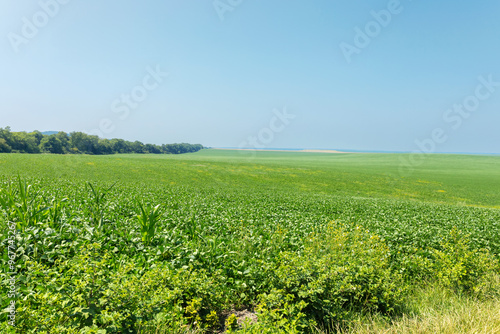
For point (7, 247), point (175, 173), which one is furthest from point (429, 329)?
point (175, 173)

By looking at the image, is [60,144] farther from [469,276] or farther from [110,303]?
[469,276]

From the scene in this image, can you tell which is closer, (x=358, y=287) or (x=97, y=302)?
(x=97, y=302)

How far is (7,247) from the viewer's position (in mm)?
4738

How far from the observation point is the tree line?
89.2 metres

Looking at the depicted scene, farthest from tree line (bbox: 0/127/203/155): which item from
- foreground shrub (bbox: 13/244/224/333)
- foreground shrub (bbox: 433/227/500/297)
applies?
foreground shrub (bbox: 433/227/500/297)

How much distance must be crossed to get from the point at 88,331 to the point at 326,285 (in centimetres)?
354

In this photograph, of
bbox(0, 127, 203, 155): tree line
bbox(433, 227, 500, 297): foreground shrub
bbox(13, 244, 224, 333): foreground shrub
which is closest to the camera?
bbox(13, 244, 224, 333): foreground shrub

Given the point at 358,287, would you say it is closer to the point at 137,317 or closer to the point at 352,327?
the point at 352,327

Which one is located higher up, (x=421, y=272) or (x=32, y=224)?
(x=32, y=224)

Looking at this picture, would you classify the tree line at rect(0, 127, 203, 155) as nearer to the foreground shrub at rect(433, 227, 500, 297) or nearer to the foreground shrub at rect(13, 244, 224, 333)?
the foreground shrub at rect(13, 244, 224, 333)

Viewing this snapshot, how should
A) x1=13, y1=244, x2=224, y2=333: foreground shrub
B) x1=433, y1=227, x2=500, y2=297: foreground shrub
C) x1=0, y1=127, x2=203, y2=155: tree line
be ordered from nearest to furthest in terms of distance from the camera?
x1=13, y1=244, x2=224, y2=333: foreground shrub
x1=433, y1=227, x2=500, y2=297: foreground shrub
x1=0, y1=127, x2=203, y2=155: tree line

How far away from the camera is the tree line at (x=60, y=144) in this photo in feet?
293

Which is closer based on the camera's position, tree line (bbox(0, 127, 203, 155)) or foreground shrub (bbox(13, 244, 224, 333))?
foreground shrub (bbox(13, 244, 224, 333))

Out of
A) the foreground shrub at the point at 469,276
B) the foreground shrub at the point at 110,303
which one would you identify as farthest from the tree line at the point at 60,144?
the foreground shrub at the point at 469,276
